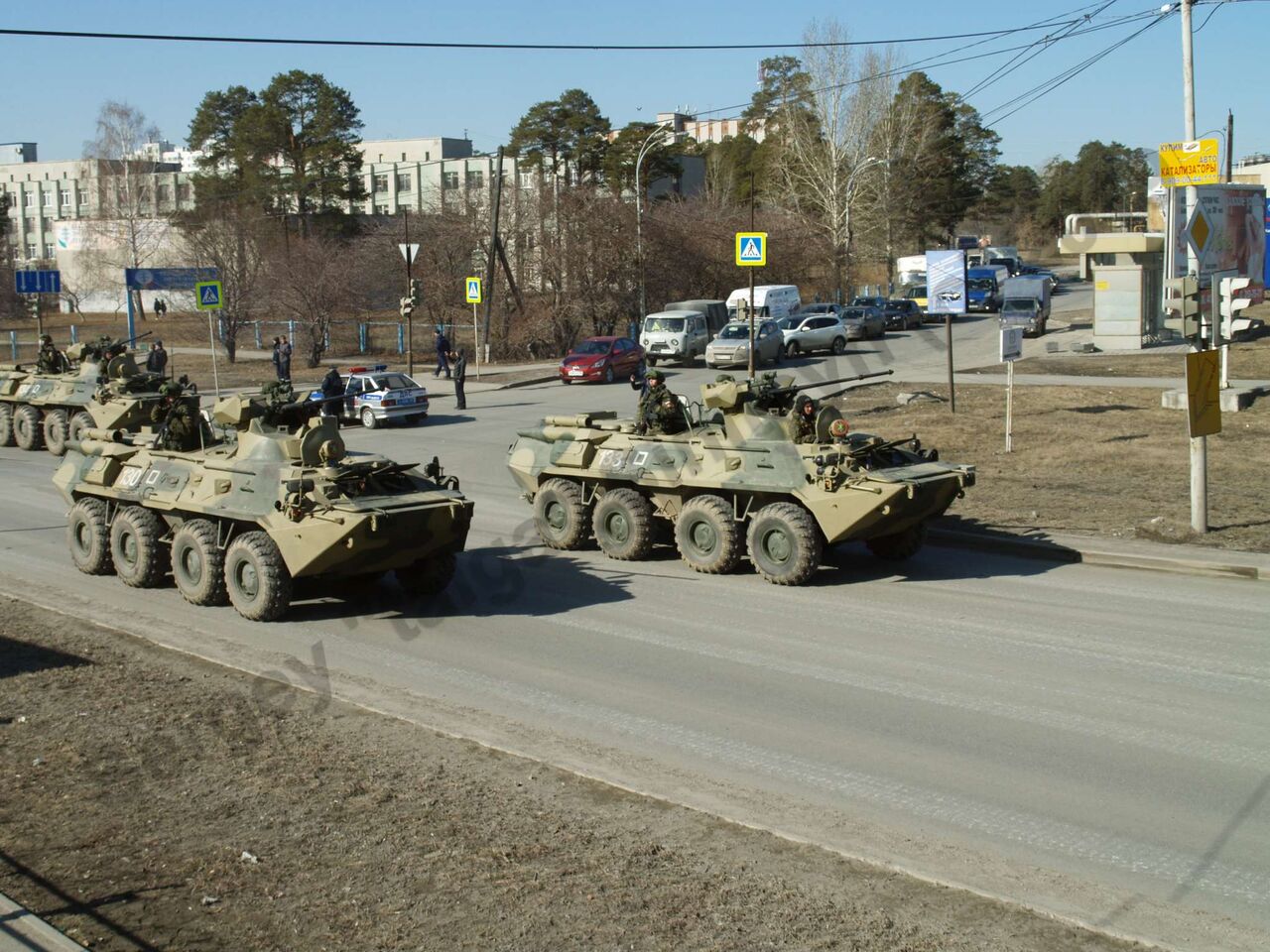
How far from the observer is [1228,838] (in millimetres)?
7344

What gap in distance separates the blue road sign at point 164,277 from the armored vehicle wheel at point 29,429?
8.14m

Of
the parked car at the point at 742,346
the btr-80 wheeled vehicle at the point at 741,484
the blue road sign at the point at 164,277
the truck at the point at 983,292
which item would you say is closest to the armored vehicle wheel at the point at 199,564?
the btr-80 wheeled vehicle at the point at 741,484

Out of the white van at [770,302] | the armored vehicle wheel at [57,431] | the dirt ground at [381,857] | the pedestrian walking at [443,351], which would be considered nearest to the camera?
the dirt ground at [381,857]

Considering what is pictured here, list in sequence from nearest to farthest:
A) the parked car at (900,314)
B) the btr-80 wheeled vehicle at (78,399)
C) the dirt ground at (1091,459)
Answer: the dirt ground at (1091,459) < the btr-80 wheeled vehicle at (78,399) < the parked car at (900,314)

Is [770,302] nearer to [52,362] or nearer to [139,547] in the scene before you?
[52,362]

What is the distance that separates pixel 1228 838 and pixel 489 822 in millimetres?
4031

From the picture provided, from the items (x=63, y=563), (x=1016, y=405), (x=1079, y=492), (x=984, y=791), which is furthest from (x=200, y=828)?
(x=1016, y=405)

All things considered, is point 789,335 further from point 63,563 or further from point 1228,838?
point 1228,838

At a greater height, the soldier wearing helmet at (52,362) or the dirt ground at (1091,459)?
the soldier wearing helmet at (52,362)

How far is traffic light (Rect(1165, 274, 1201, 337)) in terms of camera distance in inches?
595

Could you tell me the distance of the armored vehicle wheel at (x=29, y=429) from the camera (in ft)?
87.1

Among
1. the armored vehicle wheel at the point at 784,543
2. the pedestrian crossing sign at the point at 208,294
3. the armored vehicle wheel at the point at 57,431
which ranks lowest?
the armored vehicle wheel at the point at 784,543

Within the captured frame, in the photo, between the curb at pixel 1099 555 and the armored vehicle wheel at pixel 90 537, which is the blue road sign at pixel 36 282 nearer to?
the armored vehicle wheel at pixel 90 537

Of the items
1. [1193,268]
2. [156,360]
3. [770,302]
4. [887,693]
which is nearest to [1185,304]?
[1193,268]
